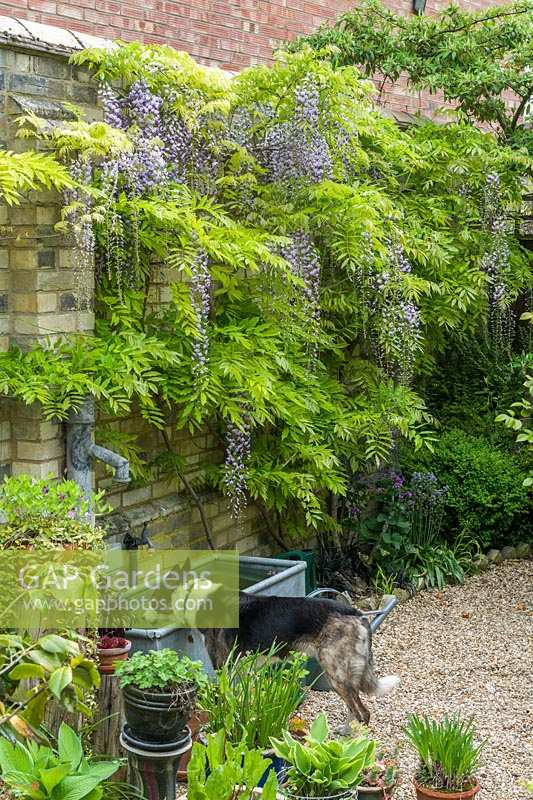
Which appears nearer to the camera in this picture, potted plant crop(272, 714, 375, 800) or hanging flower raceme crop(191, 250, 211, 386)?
potted plant crop(272, 714, 375, 800)

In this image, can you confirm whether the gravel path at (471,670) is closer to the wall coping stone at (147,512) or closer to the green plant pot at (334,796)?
the green plant pot at (334,796)

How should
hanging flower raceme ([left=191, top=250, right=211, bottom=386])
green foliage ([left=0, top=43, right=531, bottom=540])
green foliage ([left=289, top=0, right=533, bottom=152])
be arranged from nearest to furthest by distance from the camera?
1. green foliage ([left=0, top=43, right=531, bottom=540])
2. hanging flower raceme ([left=191, top=250, right=211, bottom=386])
3. green foliage ([left=289, top=0, right=533, bottom=152])

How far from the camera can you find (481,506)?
7.37 metres

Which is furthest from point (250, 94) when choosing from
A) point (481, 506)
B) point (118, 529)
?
point (481, 506)

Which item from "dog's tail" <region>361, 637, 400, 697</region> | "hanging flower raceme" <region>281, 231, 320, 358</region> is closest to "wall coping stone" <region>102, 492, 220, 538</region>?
"hanging flower raceme" <region>281, 231, 320, 358</region>

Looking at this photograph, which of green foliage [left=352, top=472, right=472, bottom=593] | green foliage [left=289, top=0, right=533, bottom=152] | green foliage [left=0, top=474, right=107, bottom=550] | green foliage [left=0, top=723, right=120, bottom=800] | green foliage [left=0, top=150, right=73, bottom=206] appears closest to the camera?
green foliage [left=0, top=723, right=120, bottom=800]

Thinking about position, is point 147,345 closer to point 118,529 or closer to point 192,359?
point 192,359

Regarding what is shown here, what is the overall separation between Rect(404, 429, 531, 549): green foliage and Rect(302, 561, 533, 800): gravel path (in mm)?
362

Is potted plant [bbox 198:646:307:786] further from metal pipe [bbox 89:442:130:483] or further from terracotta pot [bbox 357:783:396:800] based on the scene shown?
metal pipe [bbox 89:442:130:483]

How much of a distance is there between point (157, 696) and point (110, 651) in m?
0.68

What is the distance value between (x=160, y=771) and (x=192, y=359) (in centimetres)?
223

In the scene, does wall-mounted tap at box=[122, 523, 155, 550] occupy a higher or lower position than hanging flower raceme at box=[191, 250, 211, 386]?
lower

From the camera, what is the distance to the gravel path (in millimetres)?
4574

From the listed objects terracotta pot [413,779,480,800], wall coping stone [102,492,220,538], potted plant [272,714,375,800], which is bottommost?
terracotta pot [413,779,480,800]
